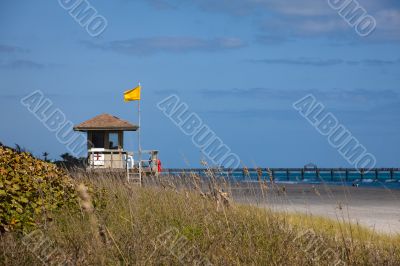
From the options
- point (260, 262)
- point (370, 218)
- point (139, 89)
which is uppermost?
point (139, 89)

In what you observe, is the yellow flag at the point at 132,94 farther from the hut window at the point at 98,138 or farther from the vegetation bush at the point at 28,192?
the vegetation bush at the point at 28,192

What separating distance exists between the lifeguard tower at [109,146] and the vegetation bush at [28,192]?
81.6 feet

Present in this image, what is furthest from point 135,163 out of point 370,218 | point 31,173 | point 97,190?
point 31,173

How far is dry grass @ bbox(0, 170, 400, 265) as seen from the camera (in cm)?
794

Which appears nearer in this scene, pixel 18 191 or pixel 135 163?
pixel 18 191

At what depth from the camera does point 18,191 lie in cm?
1030

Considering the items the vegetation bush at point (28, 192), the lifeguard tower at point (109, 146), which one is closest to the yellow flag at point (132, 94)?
the lifeguard tower at point (109, 146)

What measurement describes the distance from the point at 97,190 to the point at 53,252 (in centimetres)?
617

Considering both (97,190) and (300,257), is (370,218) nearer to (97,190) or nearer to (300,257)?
(97,190)

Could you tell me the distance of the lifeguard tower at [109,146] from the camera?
37.8m

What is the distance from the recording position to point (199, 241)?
30.5 feet

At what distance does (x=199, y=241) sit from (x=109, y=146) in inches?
1208

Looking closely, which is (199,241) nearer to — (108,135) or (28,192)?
(28,192)

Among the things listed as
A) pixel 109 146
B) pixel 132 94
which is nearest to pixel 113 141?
pixel 109 146
